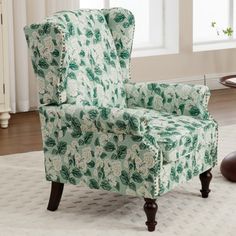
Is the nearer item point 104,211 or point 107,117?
point 107,117

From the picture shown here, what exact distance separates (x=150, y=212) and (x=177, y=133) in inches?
16.3

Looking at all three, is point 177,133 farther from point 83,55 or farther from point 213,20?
point 213,20

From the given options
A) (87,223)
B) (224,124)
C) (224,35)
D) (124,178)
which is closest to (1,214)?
(87,223)

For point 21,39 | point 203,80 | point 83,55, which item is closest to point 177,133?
point 83,55

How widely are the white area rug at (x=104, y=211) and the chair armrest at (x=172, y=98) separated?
477 millimetres

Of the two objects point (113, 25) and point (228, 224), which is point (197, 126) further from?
point (113, 25)

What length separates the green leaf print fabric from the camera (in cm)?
355

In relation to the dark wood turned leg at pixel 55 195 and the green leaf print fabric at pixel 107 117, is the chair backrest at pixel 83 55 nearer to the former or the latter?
the green leaf print fabric at pixel 107 117

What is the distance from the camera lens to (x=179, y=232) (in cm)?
360

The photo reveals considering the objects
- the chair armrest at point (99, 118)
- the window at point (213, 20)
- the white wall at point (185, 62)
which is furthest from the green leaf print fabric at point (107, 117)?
the window at point (213, 20)

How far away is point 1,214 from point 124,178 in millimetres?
705

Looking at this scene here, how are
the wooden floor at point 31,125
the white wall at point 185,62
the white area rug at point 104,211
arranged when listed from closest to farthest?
the white area rug at point 104,211 < the wooden floor at point 31,125 < the white wall at point 185,62

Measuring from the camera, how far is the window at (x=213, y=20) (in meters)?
7.33

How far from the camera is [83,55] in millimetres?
3967
